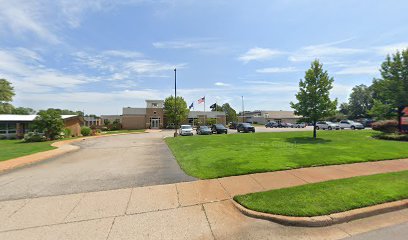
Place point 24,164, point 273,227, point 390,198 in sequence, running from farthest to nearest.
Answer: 1. point 24,164
2. point 390,198
3. point 273,227

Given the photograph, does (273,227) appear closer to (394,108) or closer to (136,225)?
(136,225)

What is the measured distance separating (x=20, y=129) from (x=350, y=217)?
129 ft

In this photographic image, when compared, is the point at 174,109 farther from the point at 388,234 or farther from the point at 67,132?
the point at 388,234

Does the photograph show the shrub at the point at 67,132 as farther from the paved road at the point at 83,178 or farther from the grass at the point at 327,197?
the grass at the point at 327,197

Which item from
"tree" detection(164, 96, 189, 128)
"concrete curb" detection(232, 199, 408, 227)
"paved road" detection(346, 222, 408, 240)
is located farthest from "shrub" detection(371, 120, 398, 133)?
"tree" detection(164, 96, 189, 128)

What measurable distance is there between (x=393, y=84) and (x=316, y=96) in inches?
336

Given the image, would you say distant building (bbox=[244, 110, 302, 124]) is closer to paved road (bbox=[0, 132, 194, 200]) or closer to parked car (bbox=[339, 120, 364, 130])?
parked car (bbox=[339, 120, 364, 130])

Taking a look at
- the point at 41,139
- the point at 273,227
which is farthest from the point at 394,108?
the point at 41,139

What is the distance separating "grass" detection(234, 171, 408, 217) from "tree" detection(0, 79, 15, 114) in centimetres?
6510

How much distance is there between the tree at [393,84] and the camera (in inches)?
844

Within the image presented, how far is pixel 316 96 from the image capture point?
20469 mm

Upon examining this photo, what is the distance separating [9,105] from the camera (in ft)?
173

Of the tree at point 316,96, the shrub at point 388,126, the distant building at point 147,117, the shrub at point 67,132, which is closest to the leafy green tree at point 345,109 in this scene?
the distant building at point 147,117

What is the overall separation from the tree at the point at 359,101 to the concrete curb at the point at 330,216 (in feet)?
283
